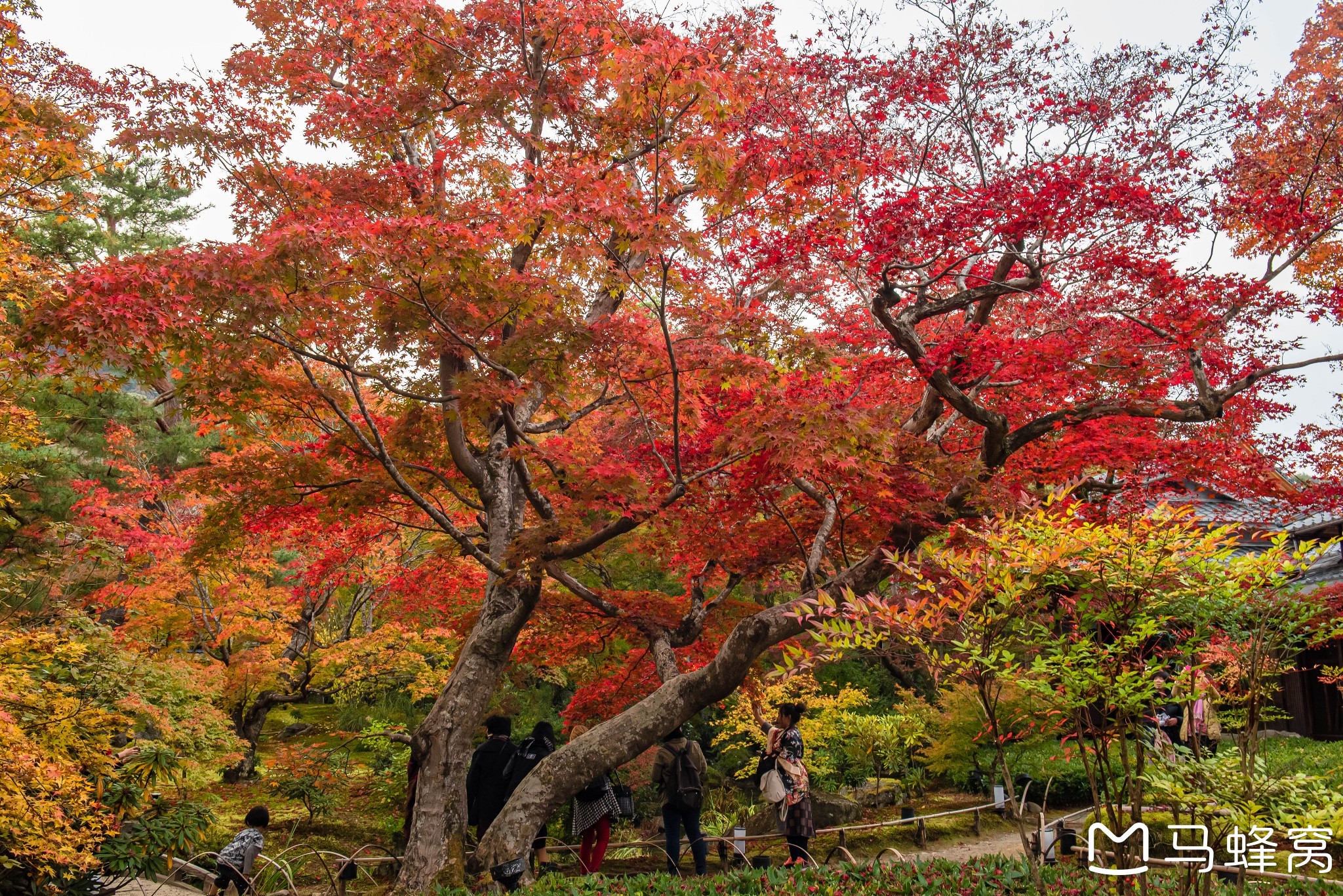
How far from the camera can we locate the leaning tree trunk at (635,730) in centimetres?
635

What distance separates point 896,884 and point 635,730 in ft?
8.40

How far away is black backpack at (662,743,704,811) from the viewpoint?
21.7 feet

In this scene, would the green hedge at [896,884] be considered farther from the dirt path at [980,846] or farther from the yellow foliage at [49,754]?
the dirt path at [980,846]

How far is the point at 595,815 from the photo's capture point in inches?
262

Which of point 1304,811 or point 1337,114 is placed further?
point 1337,114

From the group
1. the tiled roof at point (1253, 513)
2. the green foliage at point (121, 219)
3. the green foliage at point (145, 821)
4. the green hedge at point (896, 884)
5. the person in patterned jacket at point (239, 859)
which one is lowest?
the person in patterned jacket at point (239, 859)

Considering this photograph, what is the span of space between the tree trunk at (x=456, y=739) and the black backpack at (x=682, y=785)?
5.80ft

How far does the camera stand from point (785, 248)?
23.9ft

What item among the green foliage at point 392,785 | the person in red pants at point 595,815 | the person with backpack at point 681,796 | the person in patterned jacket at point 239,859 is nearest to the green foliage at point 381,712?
the green foliage at point 392,785

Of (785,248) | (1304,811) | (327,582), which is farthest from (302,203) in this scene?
(1304,811)

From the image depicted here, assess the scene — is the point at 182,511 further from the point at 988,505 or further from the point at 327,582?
the point at 988,505

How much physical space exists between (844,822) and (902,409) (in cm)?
594

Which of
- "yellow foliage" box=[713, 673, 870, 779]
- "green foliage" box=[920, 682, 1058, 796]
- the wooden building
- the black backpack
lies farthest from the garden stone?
the wooden building

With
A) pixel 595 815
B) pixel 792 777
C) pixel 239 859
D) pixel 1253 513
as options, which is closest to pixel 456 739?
pixel 595 815
